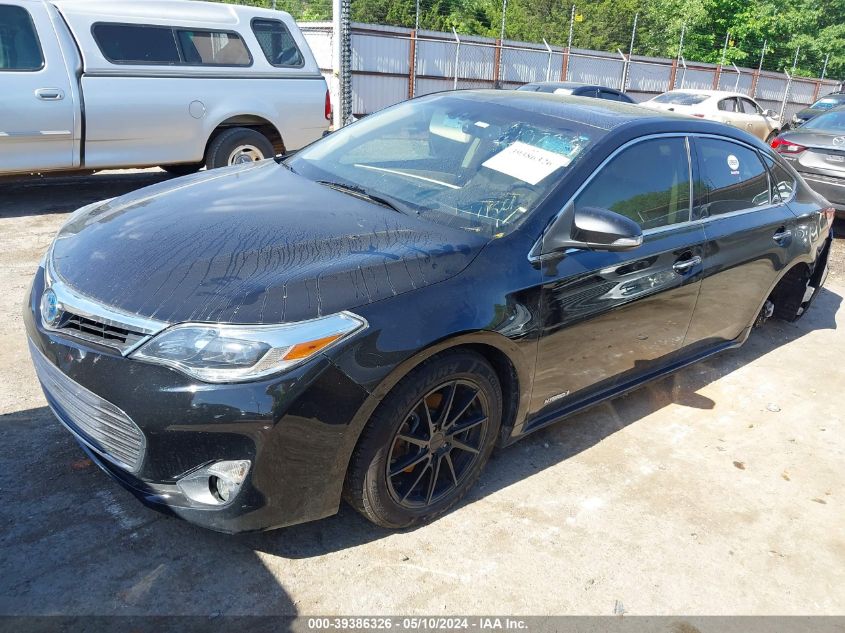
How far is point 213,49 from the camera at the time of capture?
755cm

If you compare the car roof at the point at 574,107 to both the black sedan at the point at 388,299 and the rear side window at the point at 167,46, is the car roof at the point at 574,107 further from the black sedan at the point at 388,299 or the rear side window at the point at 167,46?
the rear side window at the point at 167,46

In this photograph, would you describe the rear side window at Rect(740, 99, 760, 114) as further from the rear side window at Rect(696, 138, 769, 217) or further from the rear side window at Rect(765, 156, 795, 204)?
the rear side window at Rect(696, 138, 769, 217)

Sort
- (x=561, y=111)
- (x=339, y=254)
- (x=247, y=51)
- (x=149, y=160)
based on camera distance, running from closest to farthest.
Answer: (x=339, y=254) < (x=561, y=111) < (x=149, y=160) < (x=247, y=51)

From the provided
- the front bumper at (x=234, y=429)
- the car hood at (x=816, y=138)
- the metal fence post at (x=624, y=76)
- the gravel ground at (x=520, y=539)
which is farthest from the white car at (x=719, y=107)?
the front bumper at (x=234, y=429)

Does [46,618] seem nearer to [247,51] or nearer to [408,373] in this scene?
[408,373]

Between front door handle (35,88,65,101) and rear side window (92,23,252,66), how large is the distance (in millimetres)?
603

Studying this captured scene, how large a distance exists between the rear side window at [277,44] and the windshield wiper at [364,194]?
17.4 feet

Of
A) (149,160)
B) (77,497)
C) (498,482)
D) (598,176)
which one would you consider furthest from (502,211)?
(149,160)

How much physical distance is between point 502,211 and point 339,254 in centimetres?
81

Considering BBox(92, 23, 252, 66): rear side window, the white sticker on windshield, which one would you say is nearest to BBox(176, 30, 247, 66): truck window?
BBox(92, 23, 252, 66): rear side window

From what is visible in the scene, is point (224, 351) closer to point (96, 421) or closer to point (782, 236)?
point (96, 421)

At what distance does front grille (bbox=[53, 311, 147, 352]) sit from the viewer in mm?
2232

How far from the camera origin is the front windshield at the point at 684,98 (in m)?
15.9

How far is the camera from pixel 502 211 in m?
2.96
